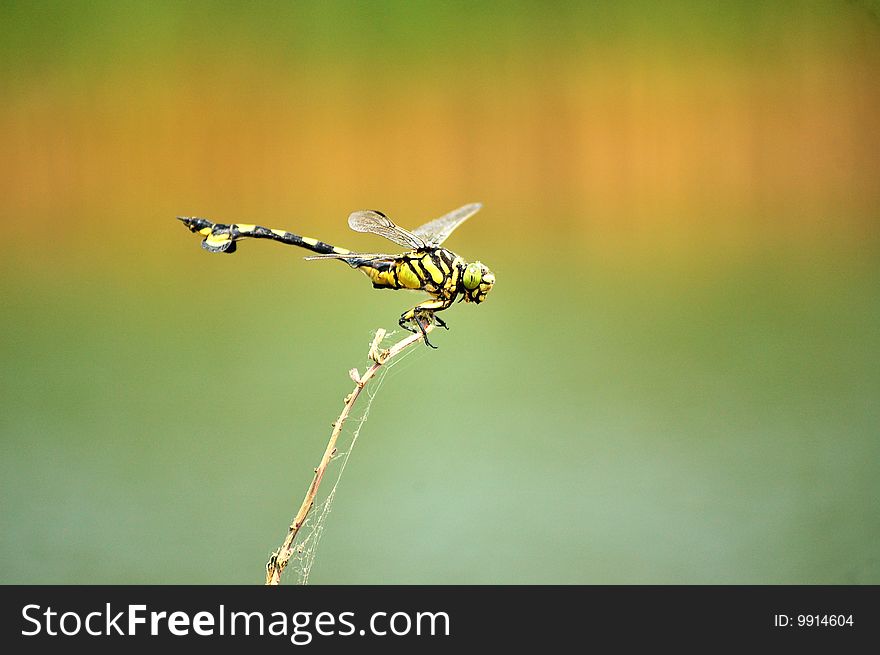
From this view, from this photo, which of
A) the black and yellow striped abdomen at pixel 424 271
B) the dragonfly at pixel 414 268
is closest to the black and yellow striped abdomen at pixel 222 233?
the dragonfly at pixel 414 268

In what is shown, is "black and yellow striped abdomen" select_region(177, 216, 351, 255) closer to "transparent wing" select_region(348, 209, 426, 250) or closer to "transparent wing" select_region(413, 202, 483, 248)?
"transparent wing" select_region(348, 209, 426, 250)

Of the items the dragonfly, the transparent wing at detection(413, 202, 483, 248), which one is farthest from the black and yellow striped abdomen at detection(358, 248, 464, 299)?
the transparent wing at detection(413, 202, 483, 248)

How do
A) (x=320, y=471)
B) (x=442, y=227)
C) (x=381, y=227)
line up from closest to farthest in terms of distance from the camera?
(x=320, y=471) → (x=381, y=227) → (x=442, y=227)

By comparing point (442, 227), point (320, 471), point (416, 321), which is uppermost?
point (442, 227)

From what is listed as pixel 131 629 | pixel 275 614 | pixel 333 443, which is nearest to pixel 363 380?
pixel 333 443

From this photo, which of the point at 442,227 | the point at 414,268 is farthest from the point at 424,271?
the point at 442,227

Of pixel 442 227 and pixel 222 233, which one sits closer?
pixel 222 233

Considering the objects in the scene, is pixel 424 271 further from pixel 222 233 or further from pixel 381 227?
pixel 222 233
